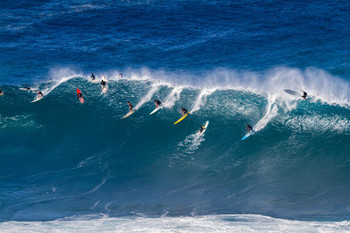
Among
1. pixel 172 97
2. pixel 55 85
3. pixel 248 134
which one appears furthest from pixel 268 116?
pixel 55 85

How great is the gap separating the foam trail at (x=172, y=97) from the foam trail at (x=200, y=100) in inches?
65.7

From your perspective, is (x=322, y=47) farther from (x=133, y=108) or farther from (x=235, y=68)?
(x=133, y=108)

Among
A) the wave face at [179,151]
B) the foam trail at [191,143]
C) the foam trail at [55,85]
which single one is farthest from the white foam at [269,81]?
the foam trail at [191,143]

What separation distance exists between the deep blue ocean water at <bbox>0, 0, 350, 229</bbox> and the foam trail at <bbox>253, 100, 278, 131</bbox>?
85mm

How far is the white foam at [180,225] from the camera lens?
19.1m

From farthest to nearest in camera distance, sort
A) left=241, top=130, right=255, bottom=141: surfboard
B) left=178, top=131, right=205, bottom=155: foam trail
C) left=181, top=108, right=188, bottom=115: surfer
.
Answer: left=181, top=108, right=188, bottom=115: surfer < left=241, top=130, right=255, bottom=141: surfboard < left=178, top=131, right=205, bottom=155: foam trail

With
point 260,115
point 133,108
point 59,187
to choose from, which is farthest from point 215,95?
point 59,187

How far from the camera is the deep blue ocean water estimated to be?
22109 millimetres

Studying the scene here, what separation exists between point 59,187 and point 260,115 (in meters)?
14.4

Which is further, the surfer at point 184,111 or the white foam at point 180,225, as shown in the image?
the surfer at point 184,111

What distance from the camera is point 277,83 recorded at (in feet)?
101

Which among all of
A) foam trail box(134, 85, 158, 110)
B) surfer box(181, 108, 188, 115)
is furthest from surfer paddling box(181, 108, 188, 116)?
foam trail box(134, 85, 158, 110)

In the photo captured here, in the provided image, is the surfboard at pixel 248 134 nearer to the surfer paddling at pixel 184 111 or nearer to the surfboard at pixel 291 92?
the surfer paddling at pixel 184 111

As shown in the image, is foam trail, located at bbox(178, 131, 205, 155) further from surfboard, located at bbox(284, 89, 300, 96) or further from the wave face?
surfboard, located at bbox(284, 89, 300, 96)
